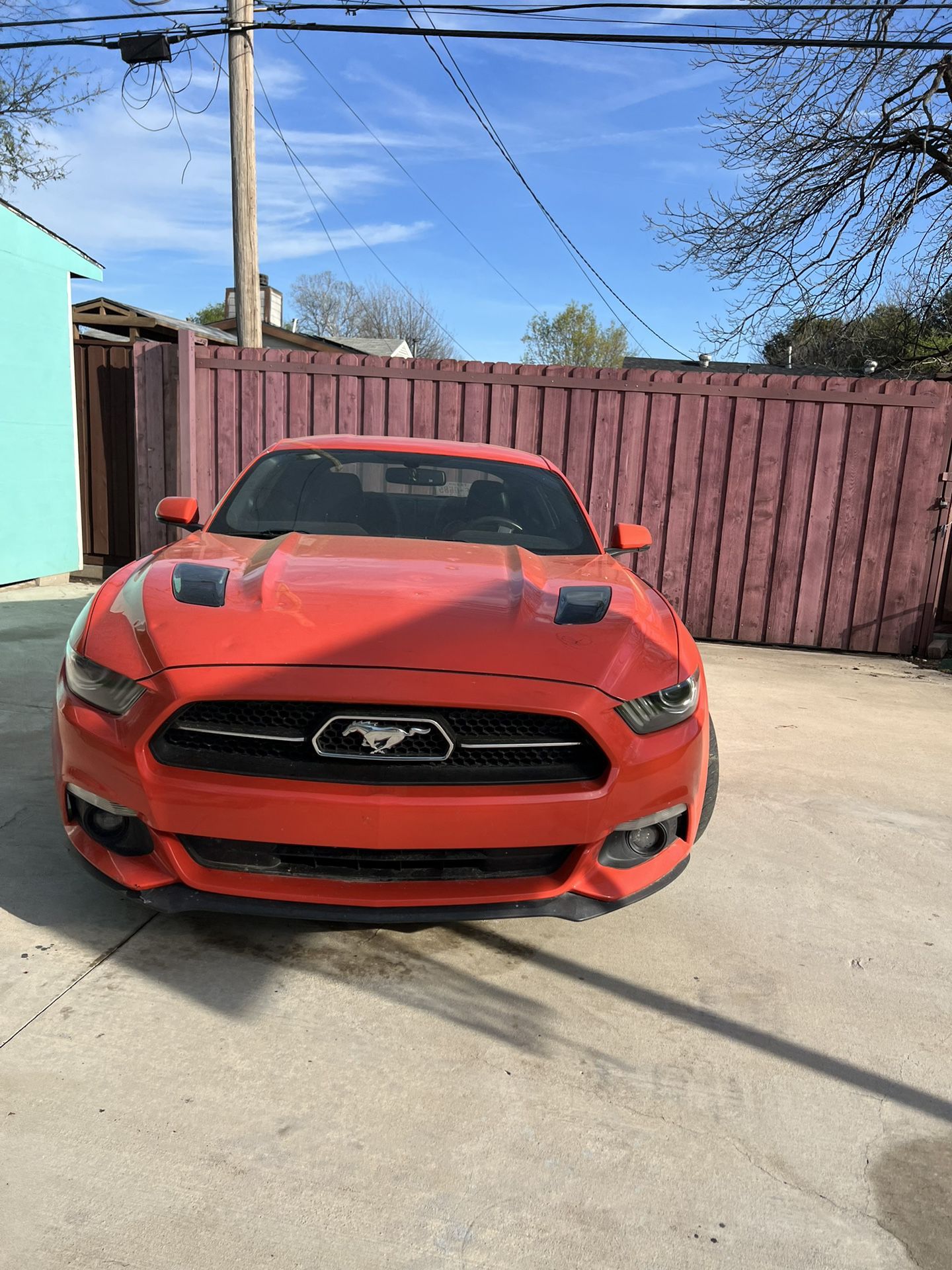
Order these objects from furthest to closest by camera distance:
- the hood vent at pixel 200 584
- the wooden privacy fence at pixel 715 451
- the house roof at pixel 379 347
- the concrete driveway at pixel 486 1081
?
the house roof at pixel 379 347, the wooden privacy fence at pixel 715 451, the hood vent at pixel 200 584, the concrete driveway at pixel 486 1081

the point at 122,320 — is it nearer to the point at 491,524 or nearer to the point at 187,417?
the point at 187,417

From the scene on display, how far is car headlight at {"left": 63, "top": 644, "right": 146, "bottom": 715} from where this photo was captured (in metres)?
2.32

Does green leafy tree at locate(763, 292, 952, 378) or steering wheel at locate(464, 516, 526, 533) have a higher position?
green leafy tree at locate(763, 292, 952, 378)

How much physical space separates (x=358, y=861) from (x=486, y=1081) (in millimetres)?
604

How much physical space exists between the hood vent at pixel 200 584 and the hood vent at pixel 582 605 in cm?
98

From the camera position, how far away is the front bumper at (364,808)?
220 centimetres

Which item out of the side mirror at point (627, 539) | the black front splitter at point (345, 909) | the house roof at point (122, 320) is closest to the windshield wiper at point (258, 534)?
the side mirror at point (627, 539)

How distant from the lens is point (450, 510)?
3.83 m

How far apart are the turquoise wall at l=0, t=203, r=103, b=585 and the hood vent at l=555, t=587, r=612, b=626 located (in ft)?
22.5

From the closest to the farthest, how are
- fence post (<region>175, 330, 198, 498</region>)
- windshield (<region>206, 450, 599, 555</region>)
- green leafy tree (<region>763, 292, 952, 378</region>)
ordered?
windshield (<region>206, 450, 599, 555</region>)
fence post (<region>175, 330, 198, 498</region>)
green leafy tree (<region>763, 292, 952, 378</region>)

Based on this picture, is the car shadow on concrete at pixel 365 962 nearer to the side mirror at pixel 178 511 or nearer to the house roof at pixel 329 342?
the side mirror at pixel 178 511

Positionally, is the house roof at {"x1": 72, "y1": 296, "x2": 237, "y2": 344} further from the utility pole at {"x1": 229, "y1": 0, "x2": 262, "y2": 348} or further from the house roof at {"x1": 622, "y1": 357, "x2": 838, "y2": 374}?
the house roof at {"x1": 622, "y1": 357, "x2": 838, "y2": 374}

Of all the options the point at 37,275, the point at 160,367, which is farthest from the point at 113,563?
the point at 37,275

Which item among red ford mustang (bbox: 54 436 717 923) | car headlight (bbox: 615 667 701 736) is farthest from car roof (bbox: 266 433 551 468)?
car headlight (bbox: 615 667 701 736)
